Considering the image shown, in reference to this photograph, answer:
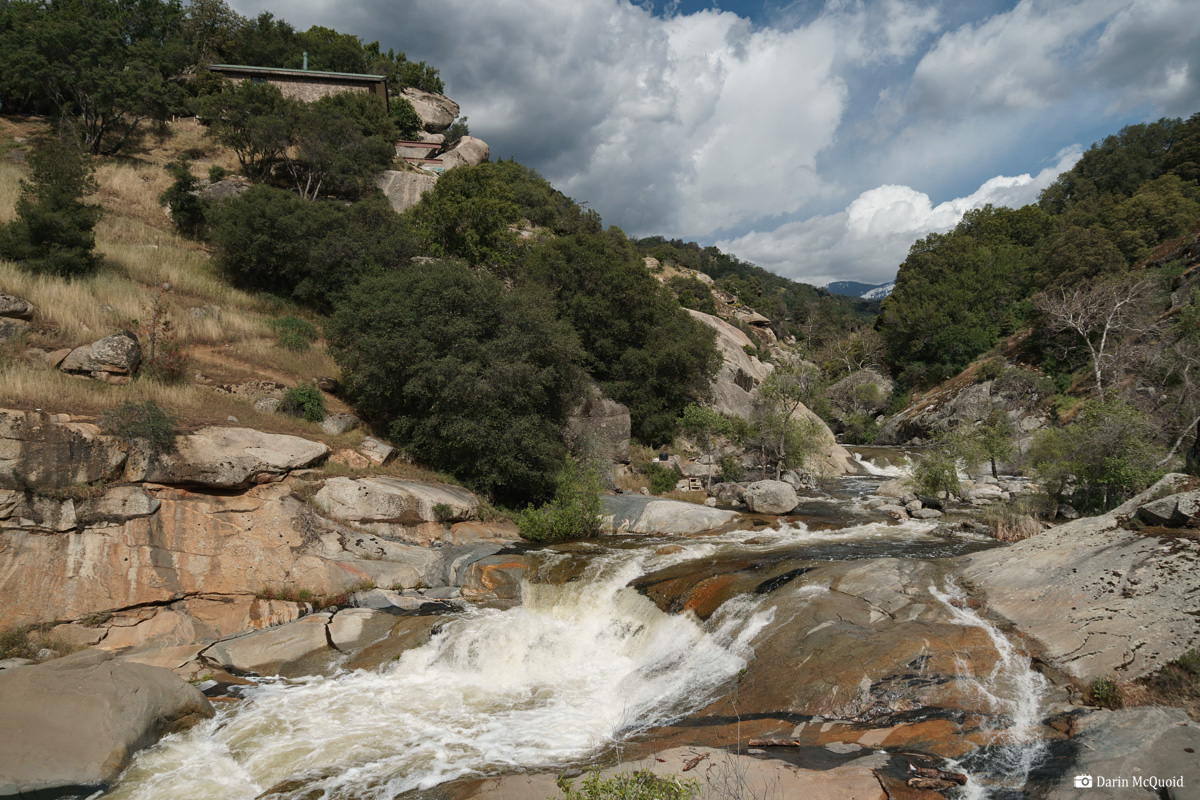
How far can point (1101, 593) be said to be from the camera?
9.27m

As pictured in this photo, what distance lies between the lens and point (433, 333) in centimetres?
2045

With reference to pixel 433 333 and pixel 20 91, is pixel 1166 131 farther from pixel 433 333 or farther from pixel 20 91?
pixel 20 91

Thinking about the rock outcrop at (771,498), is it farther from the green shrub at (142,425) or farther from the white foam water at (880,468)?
the green shrub at (142,425)

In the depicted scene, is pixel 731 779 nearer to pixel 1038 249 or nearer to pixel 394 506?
pixel 394 506

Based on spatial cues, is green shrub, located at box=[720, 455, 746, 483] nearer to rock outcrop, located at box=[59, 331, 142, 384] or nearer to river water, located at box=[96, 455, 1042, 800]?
river water, located at box=[96, 455, 1042, 800]

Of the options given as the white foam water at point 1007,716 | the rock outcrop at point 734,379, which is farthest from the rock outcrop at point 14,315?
the rock outcrop at point 734,379

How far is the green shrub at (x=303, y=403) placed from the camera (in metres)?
19.9

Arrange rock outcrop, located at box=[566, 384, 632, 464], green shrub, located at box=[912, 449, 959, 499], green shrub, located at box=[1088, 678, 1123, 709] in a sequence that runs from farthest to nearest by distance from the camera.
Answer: rock outcrop, located at box=[566, 384, 632, 464], green shrub, located at box=[912, 449, 959, 499], green shrub, located at box=[1088, 678, 1123, 709]

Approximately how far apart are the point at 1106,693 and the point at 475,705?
9862mm

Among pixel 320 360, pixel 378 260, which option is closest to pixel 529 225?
pixel 378 260

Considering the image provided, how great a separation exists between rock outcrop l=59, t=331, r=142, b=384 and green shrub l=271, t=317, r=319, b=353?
6977 millimetres

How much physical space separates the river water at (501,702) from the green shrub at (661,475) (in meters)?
11.6

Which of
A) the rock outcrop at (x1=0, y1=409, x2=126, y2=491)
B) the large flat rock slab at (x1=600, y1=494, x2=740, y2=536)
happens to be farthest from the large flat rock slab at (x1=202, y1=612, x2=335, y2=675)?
the large flat rock slab at (x1=600, y1=494, x2=740, y2=536)

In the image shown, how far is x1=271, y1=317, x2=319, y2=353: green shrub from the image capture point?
80.4ft
